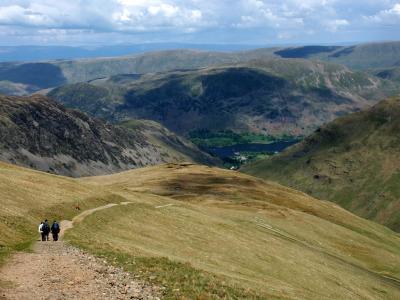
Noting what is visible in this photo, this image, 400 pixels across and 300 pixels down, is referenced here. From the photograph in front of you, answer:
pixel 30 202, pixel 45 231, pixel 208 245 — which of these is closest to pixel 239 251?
pixel 208 245

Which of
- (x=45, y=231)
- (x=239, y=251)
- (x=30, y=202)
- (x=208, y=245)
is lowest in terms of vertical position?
(x=239, y=251)

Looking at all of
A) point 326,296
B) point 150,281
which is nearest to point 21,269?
point 150,281

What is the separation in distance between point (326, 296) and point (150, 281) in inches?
1509

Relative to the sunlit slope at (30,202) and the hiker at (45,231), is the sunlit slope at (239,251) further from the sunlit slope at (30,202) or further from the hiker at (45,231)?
the sunlit slope at (30,202)

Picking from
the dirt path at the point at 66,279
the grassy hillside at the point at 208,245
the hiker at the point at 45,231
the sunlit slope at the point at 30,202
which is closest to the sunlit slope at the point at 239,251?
the grassy hillside at the point at 208,245

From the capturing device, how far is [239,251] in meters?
80.2

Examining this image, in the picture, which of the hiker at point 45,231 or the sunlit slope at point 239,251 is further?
the hiker at point 45,231

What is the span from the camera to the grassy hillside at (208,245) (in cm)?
4822

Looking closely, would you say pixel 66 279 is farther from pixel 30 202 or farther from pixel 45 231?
pixel 30 202

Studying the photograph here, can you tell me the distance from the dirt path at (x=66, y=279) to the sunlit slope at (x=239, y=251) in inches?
103

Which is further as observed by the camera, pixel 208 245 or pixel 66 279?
pixel 208 245

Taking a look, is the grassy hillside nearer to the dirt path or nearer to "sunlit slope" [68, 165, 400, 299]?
"sunlit slope" [68, 165, 400, 299]

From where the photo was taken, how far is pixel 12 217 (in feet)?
205

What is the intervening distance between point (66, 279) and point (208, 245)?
41.9 meters
